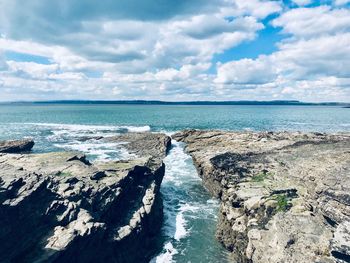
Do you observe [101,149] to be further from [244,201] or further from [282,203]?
[282,203]

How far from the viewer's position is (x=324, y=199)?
90.4 feet

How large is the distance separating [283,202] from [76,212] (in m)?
18.9

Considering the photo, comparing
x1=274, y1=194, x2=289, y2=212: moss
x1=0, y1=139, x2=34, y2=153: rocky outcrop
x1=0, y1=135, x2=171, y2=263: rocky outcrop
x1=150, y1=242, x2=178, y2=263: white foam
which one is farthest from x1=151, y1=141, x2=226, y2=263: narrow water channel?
x1=0, y1=139, x2=34, y2=153: rocky outcrop

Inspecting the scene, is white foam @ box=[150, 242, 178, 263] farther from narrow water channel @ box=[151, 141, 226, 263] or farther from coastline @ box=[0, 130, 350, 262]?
coastline @ box=[0, 130, 350, 262]

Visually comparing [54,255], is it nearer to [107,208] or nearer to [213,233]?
[107,208]

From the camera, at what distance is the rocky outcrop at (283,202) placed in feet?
76.9

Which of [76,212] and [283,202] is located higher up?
[76,212]

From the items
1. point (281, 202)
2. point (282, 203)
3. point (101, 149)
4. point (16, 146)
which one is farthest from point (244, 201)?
point (16, 146)

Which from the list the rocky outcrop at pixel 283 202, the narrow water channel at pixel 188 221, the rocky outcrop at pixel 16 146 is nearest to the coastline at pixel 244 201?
the rocky outcrop at pixel 283 202

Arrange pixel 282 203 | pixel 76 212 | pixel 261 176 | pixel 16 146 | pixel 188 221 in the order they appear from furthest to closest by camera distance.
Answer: pixel 16 146, pixel 261 176, pixel 188 221, pixel 282 203, pixel 76 212

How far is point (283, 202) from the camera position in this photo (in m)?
29.9

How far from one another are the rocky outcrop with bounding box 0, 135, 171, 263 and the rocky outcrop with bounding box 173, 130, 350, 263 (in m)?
8.48

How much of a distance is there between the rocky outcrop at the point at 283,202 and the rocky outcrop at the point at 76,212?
848 centimetres

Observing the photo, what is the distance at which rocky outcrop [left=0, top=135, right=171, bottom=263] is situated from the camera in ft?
69.3
